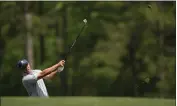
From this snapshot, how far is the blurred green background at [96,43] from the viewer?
42.0 ft

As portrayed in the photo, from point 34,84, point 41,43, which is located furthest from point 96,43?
point 34,84

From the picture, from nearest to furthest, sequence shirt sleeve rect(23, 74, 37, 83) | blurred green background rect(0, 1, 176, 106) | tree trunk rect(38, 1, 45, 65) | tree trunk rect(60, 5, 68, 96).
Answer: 1. shirt sleeve rect(23, 74, 37, 83)
2. blurred green background rect(0, 1, 176, 106)
3. tree trunk rect(60, 5, 68, 96)
4. tree trunk rect(38, 1, 45, 65)

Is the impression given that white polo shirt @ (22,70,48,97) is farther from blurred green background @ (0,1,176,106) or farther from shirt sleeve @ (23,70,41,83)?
blurred green background @ (0,1,176,106)

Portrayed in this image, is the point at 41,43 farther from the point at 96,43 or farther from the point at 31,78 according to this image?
the point at 31,78

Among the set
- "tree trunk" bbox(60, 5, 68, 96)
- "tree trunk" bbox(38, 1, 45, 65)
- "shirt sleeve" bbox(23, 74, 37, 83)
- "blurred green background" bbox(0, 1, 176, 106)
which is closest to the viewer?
"shirt sleeve" bbox(23, 74, 37, 83)

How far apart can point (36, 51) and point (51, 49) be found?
49cm

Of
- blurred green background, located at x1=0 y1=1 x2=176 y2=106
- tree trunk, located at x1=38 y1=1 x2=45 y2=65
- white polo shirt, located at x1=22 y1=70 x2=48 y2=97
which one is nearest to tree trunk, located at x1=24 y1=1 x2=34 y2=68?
blurred green background, located at x1=0 y1=1 x2=176 y2=106

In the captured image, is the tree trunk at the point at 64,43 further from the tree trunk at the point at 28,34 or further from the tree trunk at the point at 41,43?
the tree trunk at the point at 28,34

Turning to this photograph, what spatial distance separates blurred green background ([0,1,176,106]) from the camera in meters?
12.8

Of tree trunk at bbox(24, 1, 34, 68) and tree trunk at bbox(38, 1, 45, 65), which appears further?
tree trunk at bbox(38, 1, 45, 65)

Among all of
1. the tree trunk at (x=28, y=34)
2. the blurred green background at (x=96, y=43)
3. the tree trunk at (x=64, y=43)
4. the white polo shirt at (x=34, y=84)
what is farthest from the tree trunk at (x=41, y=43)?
the white polo shirt at (x=34, y=84)

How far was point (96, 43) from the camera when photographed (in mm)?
Answer: 13445

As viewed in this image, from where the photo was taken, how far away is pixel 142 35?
13125 mm

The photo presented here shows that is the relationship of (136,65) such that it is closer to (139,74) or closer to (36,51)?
(139,74)
